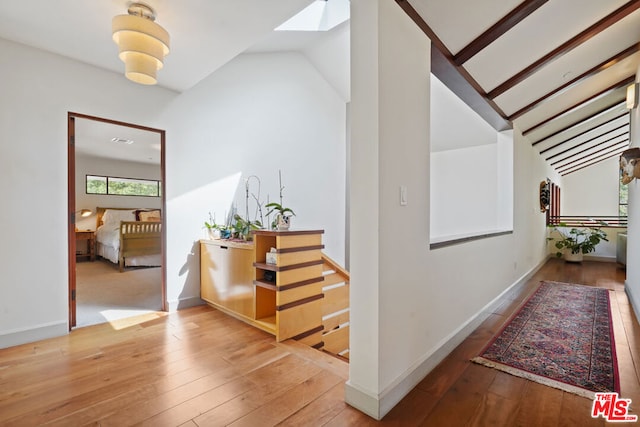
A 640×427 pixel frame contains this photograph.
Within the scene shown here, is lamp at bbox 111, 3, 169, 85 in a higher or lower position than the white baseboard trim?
higher

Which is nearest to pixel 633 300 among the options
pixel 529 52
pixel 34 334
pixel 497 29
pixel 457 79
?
pixel 529 52

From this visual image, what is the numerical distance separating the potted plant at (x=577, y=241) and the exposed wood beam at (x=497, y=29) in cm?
622

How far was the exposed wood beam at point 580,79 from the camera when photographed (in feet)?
10.3

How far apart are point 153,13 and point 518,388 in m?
3.46

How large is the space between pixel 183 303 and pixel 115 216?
166 inches

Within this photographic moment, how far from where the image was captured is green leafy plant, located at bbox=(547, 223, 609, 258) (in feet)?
20.9

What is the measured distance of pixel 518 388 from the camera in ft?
6.06

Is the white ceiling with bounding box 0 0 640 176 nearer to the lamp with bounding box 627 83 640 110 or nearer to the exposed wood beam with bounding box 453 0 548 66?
the exposed wood beam with bounding box 453 0 548 66

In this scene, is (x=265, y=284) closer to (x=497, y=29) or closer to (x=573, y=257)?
(x=497, y=29)

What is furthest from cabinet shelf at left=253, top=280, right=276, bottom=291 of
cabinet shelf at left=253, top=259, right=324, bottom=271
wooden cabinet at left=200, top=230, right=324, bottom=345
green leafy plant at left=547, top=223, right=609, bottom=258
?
green leafy plant at left=547, top=223, right=609, bottom=258

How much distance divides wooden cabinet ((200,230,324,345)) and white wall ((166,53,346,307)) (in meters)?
0.67

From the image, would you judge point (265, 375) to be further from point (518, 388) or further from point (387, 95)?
point (387, 95)

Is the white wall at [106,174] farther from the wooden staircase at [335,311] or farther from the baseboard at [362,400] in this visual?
the baseboard at [362,400]

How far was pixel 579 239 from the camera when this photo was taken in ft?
21.7
